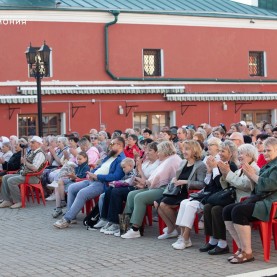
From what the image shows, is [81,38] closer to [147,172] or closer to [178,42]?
[178,42]

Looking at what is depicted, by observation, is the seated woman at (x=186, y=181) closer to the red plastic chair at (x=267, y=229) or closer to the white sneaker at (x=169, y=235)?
the white sneaker at (x=169, y=235)

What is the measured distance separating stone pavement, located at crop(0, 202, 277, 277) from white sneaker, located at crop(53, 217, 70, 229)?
0.08 meters

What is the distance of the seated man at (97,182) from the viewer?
39.9ft

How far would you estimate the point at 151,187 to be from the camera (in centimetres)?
1134

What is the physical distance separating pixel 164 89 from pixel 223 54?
358cm

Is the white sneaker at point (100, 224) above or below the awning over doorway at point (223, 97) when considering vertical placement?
below

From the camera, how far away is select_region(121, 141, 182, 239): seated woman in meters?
11.1

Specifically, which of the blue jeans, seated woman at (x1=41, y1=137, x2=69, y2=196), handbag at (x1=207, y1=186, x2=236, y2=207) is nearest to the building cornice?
seated woman at (x1=41, y1=137, x2=69, y2=196)

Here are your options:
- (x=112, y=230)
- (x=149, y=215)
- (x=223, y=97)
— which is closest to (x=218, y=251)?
(x=112, y=230)

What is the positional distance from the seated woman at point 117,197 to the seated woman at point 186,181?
0.96m

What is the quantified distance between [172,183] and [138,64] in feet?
61.1

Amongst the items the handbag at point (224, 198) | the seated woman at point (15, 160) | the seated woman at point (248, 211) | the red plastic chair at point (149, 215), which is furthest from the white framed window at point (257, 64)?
the seated woman at point (248, 211)

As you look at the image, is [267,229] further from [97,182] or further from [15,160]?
[15,160]

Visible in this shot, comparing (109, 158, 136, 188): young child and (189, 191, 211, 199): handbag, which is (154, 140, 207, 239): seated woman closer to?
(189, 191, 211, 199): handbag
